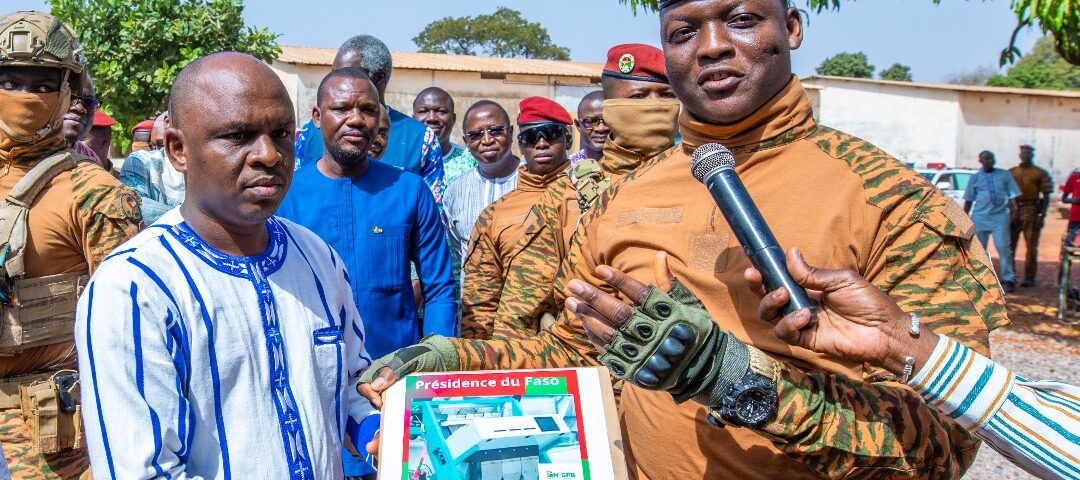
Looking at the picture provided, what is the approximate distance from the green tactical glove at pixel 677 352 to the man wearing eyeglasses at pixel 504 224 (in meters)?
2.74

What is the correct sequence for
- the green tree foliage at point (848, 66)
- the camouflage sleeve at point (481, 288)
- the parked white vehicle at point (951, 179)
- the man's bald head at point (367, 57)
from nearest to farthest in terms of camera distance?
the camouflage sleeve at point (481, 288) → the man's bald head at point (367, 57) → the parked white vehicle at point (951, 179) → the green tree foliage at point (848, 66)

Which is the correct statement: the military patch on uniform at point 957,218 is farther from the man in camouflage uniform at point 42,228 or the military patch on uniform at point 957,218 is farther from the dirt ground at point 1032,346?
the dirt ground at point 1032,346

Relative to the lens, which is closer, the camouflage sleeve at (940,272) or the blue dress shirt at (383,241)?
the camouflage sleeve at (940,272)

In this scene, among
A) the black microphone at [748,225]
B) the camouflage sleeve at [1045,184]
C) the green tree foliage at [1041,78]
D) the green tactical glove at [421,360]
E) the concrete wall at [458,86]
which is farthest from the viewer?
the green tree foliage at [1041,78]

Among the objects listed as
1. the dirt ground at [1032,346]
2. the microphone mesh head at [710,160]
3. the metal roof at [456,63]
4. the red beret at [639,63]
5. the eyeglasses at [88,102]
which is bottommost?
the dirt ground at [1032,346]

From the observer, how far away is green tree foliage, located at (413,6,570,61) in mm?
62656

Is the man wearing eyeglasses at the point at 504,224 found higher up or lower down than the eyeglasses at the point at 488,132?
lower down

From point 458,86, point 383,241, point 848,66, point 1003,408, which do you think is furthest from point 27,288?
point 848,66

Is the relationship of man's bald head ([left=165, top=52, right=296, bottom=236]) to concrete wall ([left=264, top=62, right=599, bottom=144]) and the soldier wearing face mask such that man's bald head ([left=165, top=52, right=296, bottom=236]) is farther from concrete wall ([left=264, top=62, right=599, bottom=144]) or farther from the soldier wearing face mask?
concrete wall ([left=264, top=62, right=599, bottom=144])

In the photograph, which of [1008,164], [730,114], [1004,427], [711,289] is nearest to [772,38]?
[730,114]

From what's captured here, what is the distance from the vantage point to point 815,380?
1904 mm

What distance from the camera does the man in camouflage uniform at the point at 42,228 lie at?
137 inches

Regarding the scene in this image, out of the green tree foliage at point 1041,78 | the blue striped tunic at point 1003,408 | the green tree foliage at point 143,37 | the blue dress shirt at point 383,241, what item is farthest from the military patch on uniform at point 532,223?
the green tree foliage at point 1041,78

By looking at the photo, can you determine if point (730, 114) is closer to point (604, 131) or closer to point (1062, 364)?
point (604, 131)
